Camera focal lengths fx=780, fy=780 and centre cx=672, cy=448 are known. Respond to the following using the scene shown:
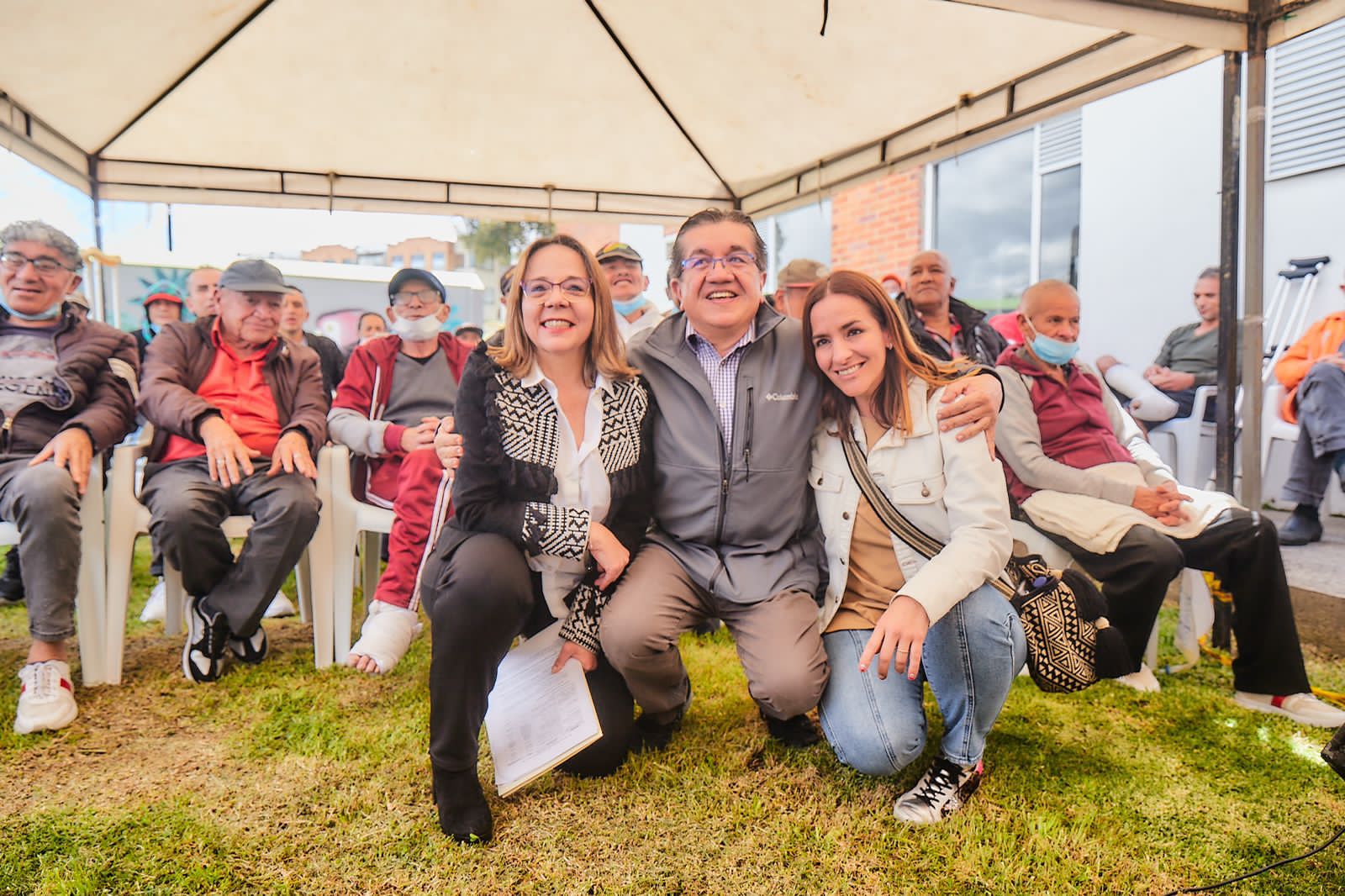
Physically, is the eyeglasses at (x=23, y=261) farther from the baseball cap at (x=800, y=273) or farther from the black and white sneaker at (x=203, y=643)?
the baseball cap at (x=800, y=273)

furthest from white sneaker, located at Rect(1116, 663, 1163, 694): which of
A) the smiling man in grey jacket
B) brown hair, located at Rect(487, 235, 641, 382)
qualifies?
brown hair, located at Rect(487, 235, 641, 382)

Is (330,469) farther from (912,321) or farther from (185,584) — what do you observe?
(912,321)

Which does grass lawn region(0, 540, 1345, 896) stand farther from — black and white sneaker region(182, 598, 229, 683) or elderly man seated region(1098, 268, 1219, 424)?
elderly man seated region(1098, 268, 1219, 424)

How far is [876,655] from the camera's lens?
199 centimetres

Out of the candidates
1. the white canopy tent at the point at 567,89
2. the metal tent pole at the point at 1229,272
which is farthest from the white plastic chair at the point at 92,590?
the metal tent pole at the point at 1229,272

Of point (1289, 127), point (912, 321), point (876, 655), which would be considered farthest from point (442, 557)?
point (1289, 127)

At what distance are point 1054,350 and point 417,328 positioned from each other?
2.64 meters

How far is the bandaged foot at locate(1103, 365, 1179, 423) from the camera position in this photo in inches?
176

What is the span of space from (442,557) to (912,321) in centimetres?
279

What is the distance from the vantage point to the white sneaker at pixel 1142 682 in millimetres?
2787

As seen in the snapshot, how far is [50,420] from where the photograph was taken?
296cm

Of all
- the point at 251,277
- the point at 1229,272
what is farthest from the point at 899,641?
the point at 251,277

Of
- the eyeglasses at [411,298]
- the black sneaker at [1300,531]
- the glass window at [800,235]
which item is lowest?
the black sneaker at [1300,531]

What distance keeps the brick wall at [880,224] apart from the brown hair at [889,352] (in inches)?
227
